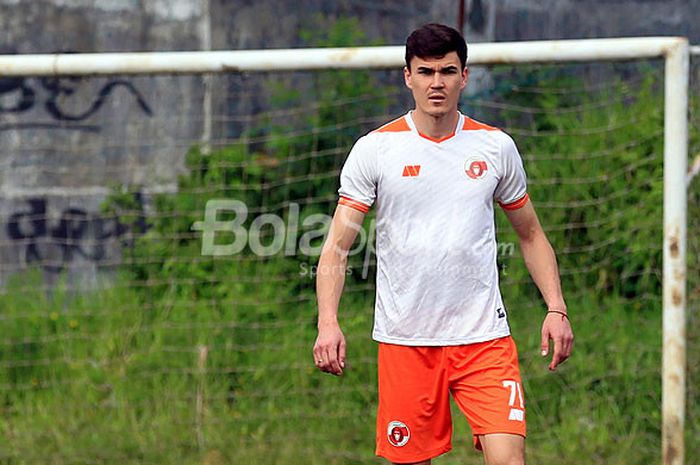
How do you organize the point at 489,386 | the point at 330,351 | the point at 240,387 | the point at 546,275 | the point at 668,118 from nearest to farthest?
the point at 330,351, the point at 489,386, the point at 546,275, the point at 668,118, the point at 240,387

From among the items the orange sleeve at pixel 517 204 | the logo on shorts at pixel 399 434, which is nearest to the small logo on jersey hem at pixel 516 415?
the logo on shorts at pixel 399 434

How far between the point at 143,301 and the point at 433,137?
9.28ft

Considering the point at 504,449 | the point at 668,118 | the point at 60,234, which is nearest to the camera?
the point at 504,449

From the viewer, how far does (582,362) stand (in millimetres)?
5957

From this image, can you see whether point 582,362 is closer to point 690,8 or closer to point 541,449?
point 541,449

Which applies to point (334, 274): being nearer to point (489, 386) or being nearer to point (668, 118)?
point (489, 386)

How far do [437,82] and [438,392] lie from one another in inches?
39.7

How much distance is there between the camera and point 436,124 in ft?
12.5

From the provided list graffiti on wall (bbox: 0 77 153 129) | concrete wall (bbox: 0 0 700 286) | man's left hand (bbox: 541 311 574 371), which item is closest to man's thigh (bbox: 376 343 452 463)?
man's left hand (bbox: 541 311 574 371)

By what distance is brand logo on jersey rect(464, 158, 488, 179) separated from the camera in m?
3.81

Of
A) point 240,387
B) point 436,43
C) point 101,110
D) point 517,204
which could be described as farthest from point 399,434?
point 101,110

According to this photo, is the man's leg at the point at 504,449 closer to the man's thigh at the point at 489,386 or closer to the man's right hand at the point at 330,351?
the man's thigh at the point at 489,386

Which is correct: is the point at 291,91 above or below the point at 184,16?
below

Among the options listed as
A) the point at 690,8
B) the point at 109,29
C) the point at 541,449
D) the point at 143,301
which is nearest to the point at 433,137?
the point at 541,449
